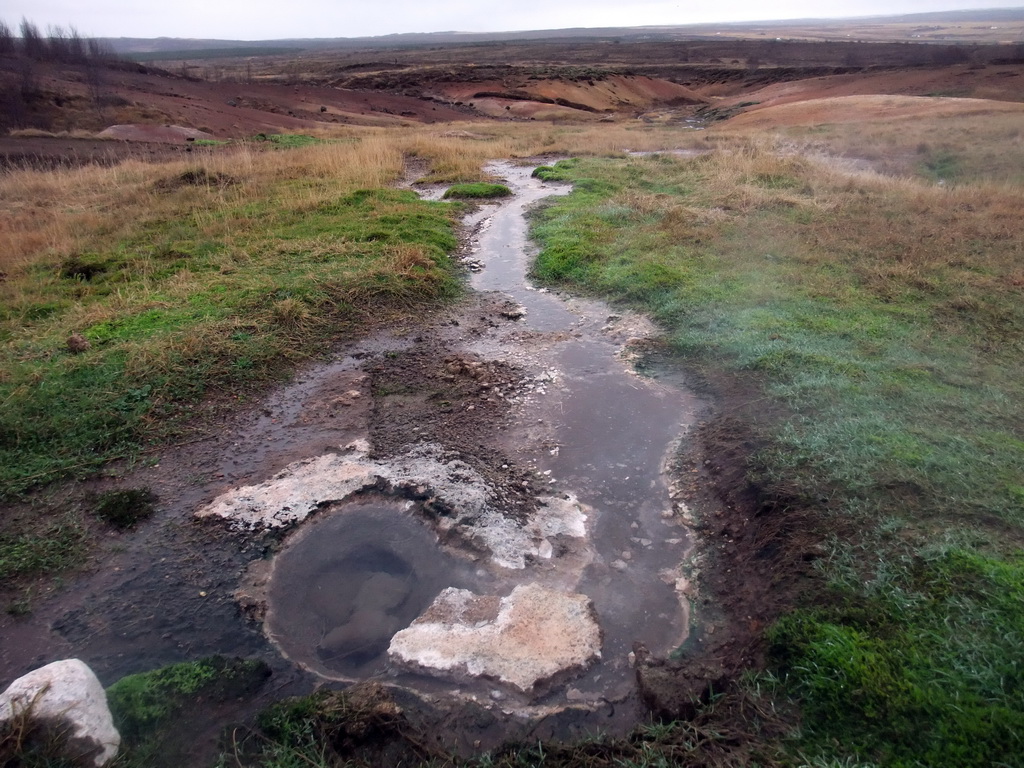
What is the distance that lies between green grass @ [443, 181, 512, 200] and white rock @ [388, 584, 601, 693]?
10931 millimetres

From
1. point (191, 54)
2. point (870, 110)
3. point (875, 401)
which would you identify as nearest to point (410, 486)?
point (875, 401)

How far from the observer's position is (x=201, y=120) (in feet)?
86.5

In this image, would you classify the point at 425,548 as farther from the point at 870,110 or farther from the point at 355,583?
the point at 870,110

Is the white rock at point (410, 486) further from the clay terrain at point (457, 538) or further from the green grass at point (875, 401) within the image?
the green grass at point (875, 401)

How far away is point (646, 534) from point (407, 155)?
53.0 feet

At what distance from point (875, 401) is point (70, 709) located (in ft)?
18.2

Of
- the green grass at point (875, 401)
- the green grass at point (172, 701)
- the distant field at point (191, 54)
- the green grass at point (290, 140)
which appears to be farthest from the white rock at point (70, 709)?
the distant field at point (191, 54)

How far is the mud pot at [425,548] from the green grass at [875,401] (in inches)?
34.3

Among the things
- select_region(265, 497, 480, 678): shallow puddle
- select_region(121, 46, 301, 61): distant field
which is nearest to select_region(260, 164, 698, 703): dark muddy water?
select_region(265, 497, 480, 678): shallow puddle

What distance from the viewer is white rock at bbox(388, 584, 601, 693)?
10.6 ft

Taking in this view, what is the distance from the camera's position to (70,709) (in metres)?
2.72

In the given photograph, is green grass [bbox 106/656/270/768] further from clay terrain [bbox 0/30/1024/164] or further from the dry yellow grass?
clay terrain [bbox 0/30/1024/164]

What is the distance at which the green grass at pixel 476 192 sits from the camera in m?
13.3

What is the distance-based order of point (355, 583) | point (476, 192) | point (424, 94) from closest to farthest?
1. point (355, 583)
2. point (476, 192)
3. point (424, 94)
